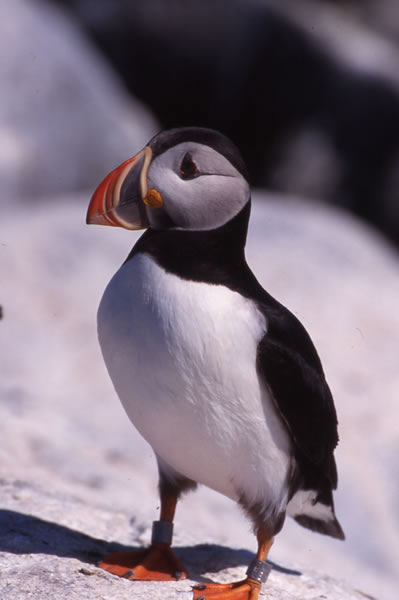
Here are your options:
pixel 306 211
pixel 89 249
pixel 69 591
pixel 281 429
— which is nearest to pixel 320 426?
pixel 281 429

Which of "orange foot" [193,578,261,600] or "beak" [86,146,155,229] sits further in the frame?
"orange foot" [193,578,261,600]

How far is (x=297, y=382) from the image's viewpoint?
8.19ft

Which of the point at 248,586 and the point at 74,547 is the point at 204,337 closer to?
the point at 248,586

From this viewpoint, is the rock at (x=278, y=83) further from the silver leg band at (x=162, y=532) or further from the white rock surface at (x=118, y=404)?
the silver leg band at (x=162, y=532)

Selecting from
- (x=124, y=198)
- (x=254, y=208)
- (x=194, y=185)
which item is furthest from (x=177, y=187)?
(x=254, y=208)

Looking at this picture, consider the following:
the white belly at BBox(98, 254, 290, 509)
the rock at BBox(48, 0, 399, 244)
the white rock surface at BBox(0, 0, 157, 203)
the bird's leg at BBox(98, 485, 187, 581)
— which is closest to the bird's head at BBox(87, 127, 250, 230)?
the white belly at BBox(98, 254, 290, 509)

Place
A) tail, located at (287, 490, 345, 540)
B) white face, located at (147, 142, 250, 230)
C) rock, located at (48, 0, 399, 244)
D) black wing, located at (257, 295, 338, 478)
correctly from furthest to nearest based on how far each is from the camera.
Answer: rock, located at (48, 0, 399, 244) → tail, located at (287, 490, 345, 540) → black wing, located at (257, 295, 338, 478) → white face, located at (147, 142, 250, 230)

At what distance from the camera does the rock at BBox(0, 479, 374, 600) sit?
2.52 metres

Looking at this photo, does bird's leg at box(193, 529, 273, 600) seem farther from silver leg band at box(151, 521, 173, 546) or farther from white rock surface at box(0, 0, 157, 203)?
white rock surface at box(0, 0, 157, 203)

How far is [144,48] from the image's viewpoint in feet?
36.7

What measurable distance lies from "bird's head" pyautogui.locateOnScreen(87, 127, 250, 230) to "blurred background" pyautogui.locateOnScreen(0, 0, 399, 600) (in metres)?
1.57

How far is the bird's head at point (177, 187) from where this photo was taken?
233 centimetres

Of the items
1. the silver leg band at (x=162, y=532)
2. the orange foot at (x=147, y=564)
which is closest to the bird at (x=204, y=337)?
the orange foot at (x=147, y=564)

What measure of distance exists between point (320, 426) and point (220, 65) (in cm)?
890
